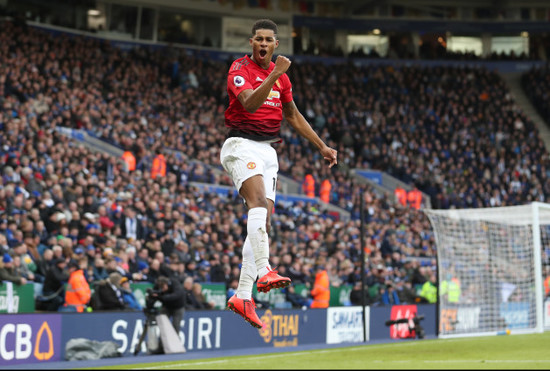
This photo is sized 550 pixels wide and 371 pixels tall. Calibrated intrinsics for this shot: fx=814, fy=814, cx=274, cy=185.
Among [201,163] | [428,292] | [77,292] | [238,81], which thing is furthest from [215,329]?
[201,163]

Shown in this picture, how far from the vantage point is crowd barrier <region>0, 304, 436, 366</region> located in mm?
12523

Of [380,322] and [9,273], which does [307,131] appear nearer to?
[9,273]

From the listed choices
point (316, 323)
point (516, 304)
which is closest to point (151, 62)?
point (316, 323)

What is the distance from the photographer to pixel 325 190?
1184 inches

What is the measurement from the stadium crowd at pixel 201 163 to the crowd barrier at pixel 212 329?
3.50 feet

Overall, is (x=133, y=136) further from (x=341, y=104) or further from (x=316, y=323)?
(x=341, y=104)

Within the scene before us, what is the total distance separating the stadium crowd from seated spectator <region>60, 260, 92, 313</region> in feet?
0.53

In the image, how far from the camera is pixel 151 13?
3725 cm

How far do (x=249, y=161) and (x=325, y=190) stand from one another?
23.0 meters

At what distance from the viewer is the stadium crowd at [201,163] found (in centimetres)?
1736

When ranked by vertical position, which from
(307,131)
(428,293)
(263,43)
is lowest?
(428,293)

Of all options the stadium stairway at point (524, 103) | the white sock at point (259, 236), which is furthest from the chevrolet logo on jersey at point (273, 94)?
the stadium stairway at point (524, 103)

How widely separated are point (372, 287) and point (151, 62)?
53.6 ft

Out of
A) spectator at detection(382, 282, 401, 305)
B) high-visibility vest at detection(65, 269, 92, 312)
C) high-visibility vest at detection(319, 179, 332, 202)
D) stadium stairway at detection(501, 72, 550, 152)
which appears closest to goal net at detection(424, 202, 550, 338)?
spectator at detection(382, 282, 401, 305)
